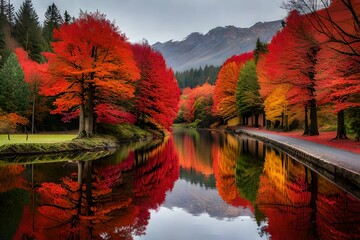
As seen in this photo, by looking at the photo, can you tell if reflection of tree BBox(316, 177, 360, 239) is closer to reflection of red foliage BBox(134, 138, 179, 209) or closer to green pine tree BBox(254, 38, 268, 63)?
reflection of red foliage BBox(134, 138, 179, 209)

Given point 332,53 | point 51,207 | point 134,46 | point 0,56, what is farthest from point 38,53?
point 51,207

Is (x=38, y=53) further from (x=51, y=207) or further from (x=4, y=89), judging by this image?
(x=51, y=207)

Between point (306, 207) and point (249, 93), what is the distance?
168ft

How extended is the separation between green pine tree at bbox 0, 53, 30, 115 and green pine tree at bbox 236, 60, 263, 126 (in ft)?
118

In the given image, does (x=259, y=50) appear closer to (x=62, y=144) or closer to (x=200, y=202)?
(x=62, y=144)

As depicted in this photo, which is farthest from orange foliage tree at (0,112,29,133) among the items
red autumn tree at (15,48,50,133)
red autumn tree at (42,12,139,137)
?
red autumn tree at (42,12,139,137)

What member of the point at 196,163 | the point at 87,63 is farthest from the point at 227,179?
the point at 87,63

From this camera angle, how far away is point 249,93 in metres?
60.4

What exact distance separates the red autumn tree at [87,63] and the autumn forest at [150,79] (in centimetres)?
8

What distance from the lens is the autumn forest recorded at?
2461 cm

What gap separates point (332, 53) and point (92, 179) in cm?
1928

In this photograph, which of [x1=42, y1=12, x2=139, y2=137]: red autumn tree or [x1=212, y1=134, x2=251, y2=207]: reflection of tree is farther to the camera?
[x1=42, y1=12, x2=139, y2=137]: red autumn tree

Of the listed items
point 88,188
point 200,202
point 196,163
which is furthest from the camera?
point 196,163

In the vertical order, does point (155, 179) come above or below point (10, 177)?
below
